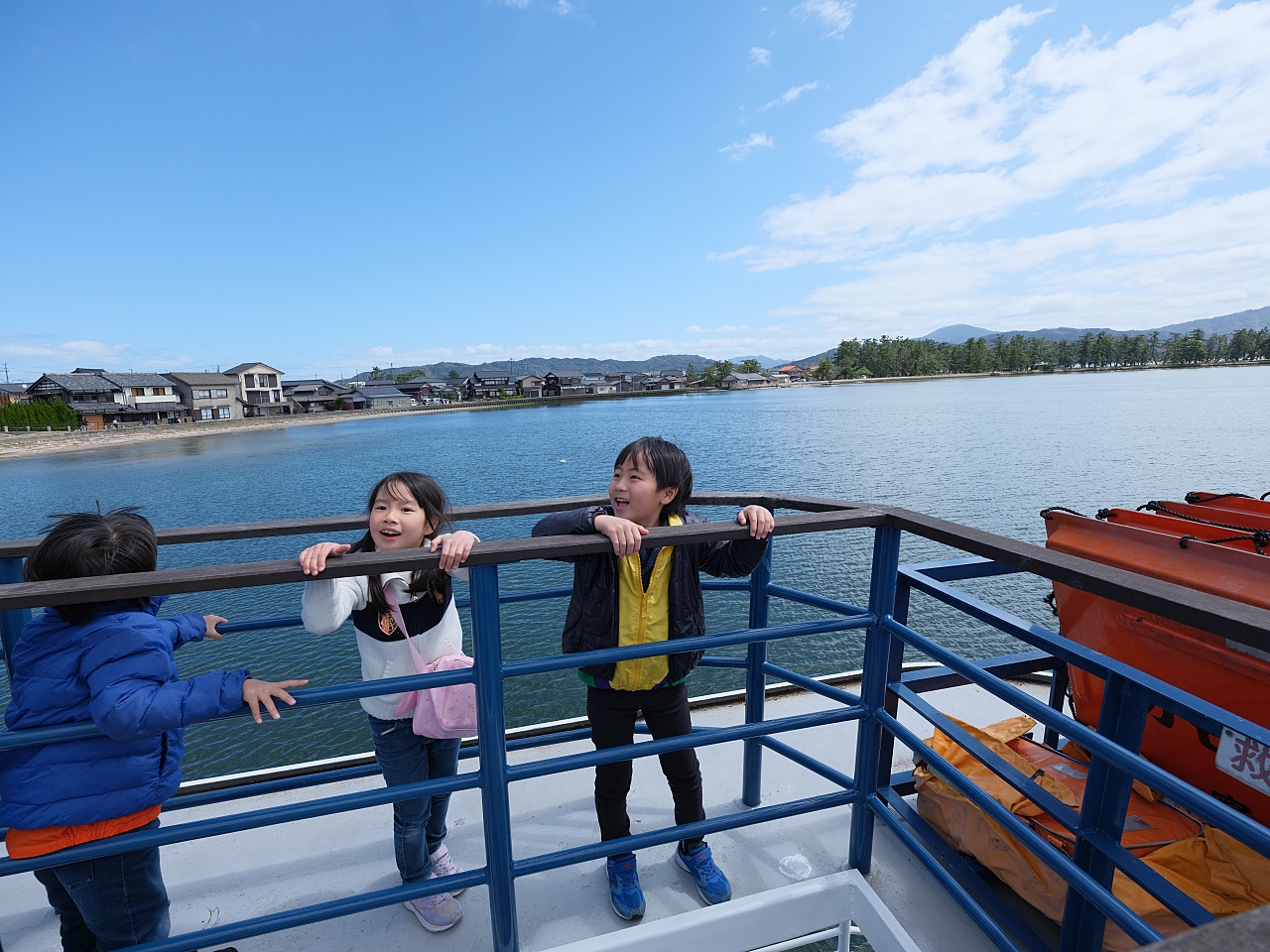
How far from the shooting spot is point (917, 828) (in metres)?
2.10

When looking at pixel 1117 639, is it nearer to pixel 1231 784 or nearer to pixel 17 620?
pixel 1231 784

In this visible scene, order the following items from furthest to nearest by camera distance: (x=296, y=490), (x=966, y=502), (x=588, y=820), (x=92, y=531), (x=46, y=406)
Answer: (x=46, y=406) < (x=296, y=490) < (x=966, y=502) < (x=588, y=820) < (x=92, y=531)

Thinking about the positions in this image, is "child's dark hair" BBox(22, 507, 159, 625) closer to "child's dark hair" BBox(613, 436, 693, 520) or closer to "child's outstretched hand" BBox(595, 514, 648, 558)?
"child's outstretched hand" BBox(595, 514, 648, 558)

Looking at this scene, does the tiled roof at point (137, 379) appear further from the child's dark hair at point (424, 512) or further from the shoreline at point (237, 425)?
the child's dark hair at point (424, 512)

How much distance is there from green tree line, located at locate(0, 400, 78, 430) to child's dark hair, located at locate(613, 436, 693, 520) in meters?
63.0

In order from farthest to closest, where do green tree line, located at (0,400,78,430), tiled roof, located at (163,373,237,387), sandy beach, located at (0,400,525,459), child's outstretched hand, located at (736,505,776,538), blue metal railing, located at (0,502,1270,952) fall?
1. tiled roof, located at (163,373,237,387)
2. green tree line, located at (0,400,78,430)
3. sandy beach, located at (0,400,525,459)
4. child's outstretched hand, located at (736,505,776,538)
5. blue metal railing, located at (0,502,1270,952)

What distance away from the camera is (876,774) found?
2004mm

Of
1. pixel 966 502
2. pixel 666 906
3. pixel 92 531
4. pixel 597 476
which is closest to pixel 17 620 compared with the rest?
pixel 92 531

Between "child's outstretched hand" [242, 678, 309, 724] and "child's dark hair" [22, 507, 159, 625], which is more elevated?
"child's dark hair" [22, 507, 159, 625]

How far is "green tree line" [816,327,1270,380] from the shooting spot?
115 metres

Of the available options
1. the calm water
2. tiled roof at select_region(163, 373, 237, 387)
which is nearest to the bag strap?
the calm water

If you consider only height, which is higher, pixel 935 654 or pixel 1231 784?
pixel 935 654

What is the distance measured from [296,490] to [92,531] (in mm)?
→ 24651

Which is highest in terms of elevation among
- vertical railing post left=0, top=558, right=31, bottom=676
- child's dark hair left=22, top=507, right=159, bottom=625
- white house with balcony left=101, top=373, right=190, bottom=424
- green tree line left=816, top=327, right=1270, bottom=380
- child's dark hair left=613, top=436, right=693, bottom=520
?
green tree line left=816, top=327, right=1270, bottom=380
